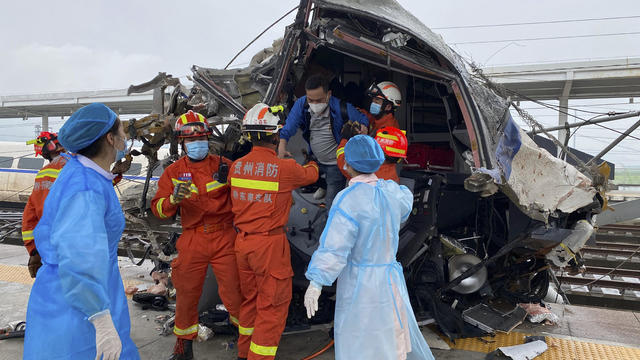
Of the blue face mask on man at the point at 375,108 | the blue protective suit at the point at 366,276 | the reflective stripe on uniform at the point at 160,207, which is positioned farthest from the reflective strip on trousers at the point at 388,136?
the reflective stripe on uniform at the point at 160,207

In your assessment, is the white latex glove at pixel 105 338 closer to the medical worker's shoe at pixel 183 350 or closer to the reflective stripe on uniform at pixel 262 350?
the reflective stripe on uniform at pixel 262 350

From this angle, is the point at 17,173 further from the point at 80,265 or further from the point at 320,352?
the point at 80,265

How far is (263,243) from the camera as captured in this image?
3.44m

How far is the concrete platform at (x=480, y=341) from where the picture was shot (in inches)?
156

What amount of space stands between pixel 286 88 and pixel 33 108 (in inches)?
1161

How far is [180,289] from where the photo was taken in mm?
3803

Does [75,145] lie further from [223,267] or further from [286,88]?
[286,88]

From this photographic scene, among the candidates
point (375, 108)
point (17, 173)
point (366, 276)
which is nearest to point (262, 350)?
point (366, 276)

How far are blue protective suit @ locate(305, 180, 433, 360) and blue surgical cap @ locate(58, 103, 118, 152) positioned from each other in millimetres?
1516

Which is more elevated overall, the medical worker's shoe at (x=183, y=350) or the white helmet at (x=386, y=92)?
the white helmet at (x=386, y=92)

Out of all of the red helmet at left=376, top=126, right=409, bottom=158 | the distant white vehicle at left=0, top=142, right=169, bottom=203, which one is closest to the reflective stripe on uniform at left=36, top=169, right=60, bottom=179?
the red helmet at left=376, top=126, right=409, bottom=158

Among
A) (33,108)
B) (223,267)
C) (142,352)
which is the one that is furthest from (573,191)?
(33,108)

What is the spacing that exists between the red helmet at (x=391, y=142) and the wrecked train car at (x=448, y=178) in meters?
0.62

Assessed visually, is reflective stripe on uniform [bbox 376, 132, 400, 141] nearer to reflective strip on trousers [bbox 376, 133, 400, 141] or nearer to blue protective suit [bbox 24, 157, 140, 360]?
reflective strip on trousers [bbox 376, 133, 400, 141]
